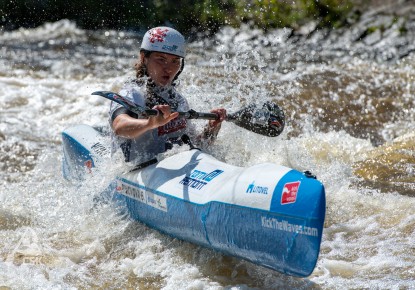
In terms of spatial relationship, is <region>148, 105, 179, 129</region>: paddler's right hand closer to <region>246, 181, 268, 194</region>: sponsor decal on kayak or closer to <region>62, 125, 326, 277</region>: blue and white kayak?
<region>62, 125, 326, 277</region>: blue and white kayak

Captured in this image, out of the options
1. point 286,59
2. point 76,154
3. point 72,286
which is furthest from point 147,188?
point 286,59

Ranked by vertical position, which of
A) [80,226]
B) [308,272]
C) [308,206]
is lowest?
[80,226]

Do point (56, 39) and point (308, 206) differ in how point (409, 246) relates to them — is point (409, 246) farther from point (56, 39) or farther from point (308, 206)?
point (56, 39)

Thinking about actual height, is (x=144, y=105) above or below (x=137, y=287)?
above

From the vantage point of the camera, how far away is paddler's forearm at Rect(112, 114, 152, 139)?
461cm

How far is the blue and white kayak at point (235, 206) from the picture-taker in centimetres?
363

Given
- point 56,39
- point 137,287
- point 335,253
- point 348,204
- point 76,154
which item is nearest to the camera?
point 137,287

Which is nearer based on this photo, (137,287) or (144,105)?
(137,287)

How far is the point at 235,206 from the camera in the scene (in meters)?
3.98

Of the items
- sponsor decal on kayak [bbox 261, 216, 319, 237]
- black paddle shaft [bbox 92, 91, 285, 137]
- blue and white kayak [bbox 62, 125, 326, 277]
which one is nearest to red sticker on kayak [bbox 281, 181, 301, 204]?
blue and white kayak [bbox 62, 125, 326, 277]

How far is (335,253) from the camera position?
454 cm

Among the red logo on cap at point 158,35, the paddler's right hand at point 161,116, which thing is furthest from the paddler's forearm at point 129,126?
the red logo on cap at point 158,35

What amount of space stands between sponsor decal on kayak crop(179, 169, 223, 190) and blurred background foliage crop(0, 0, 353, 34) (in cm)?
858

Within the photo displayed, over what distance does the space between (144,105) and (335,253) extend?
165 centimetres
